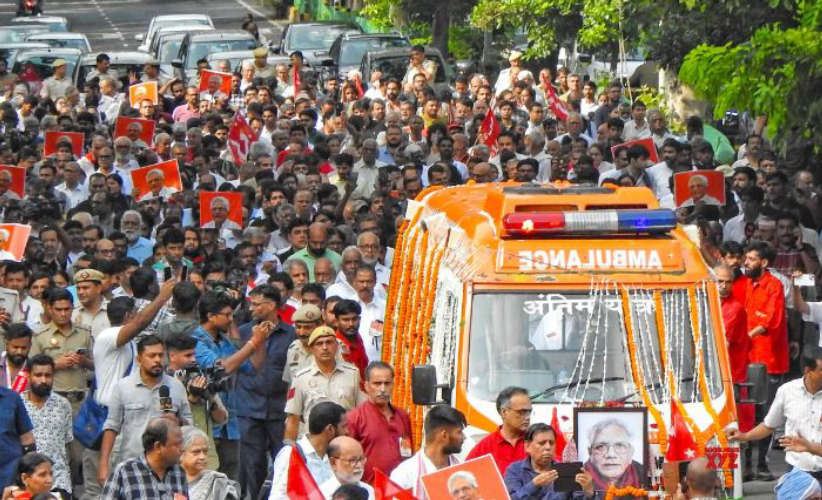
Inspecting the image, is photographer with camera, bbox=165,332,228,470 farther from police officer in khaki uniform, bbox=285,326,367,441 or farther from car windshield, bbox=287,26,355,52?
car windshield, bbox=287,26,355,52

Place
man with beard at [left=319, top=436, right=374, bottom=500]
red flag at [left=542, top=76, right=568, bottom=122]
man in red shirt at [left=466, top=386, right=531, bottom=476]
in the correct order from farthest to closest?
1. red flag at [left=542, top=76, right=568, bottom=122]
2. man in red shirt at [left=466, top=386, right=531, bottom=476]
3. man with beard at [left=319, top=436, right=374, bottom=500]

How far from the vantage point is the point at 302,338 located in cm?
1447

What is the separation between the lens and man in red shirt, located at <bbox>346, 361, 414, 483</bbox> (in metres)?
12.6

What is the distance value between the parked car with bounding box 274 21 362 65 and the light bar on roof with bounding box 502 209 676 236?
26959mm

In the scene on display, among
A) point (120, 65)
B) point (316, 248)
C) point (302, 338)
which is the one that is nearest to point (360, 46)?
point (120, 65)

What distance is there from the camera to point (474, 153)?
2250cm

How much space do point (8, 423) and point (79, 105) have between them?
1625 centimetres

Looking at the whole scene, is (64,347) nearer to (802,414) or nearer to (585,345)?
(585,345)

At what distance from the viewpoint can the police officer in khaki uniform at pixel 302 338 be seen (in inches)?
567

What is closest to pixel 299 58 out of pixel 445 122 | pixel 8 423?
pixel 445 122

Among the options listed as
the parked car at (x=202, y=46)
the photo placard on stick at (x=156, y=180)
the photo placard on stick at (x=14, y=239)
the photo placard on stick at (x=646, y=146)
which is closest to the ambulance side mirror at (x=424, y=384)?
the photo placard on stick at (x=14, y=239)

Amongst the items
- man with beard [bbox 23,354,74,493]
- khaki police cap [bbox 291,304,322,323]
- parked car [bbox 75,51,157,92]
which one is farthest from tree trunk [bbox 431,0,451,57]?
man with beard [bbox 23,354,74,493]

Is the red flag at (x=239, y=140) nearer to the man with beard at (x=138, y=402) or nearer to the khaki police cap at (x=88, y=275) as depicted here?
the khaki police cap at (x=88, y=275)

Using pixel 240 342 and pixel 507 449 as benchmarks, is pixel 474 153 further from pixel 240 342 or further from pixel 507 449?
pixel 507 449
